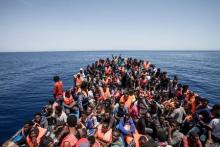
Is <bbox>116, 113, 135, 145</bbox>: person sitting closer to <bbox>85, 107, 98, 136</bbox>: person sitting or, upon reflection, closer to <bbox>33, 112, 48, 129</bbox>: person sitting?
<bbox>85, 107, 98, 136</bbox>: person sitting

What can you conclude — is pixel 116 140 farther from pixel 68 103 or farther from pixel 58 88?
pixel 58 88

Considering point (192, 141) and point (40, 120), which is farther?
point (40, 120)

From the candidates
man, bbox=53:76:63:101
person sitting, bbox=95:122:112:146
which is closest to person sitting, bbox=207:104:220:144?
person sitting, bbox=95:122:112:146

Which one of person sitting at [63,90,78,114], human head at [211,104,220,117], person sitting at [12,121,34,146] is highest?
human head at [211,104,220,117]

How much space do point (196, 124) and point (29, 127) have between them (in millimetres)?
7943

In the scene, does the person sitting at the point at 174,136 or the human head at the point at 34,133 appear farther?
the person sitting at the point at 174,136

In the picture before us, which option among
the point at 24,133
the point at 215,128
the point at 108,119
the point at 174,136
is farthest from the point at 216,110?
the point at 24,133

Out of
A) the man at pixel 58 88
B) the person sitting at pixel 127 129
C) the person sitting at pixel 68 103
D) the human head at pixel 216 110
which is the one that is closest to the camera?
the human head at pixel 216 110

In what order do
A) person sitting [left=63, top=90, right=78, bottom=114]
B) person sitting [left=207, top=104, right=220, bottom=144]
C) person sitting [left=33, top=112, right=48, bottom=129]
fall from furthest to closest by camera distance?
person sitting [left=63, top=90, right=78, bottom=114]
person sitting [left=33, top=112, right=48, bottom=129]
person sitting [left=207, top=104, right=220, bottom=144]

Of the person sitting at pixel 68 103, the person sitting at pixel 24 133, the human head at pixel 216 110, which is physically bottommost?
the person sitting at pixel 24 133

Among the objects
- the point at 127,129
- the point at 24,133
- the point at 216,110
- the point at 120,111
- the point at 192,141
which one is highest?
the point at 216,110

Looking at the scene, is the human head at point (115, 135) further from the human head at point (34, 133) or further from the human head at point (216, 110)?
the human head at point (216, 110)

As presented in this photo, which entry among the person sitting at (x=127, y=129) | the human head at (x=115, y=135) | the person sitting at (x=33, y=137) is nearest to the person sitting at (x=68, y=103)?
the person sitting at (x=33, y=137)

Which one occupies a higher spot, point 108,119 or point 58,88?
point 58,88
